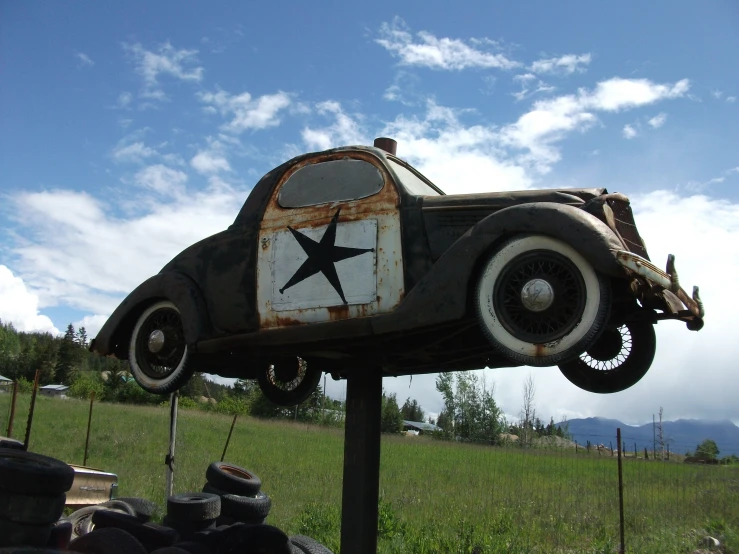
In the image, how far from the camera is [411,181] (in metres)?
5.39

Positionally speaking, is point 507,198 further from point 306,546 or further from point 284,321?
point 306,546

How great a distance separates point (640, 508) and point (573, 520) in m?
1.74

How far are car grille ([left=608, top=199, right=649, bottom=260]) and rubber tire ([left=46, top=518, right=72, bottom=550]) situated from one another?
513 centimetres

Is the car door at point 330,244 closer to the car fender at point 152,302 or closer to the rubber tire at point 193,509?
the car fender at point 152,302

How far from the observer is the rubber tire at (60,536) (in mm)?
5859

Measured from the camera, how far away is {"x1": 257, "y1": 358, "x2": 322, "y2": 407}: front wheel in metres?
7.19

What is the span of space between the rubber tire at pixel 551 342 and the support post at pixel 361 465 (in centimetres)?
185

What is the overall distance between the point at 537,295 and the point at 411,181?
1684mm

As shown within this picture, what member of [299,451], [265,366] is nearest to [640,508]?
[265,366]

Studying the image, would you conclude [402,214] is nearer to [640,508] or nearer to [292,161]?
[292,161]

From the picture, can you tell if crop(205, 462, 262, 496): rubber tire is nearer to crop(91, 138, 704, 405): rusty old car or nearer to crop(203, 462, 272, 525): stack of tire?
crop(203, 462, 272, 525): stack of tire

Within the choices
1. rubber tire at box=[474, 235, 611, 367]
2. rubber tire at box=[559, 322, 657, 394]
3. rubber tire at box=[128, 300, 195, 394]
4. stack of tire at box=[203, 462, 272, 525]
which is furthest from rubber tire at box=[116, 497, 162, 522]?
rubber tire at box=[474, 235, 611, 367]

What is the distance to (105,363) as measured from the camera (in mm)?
139250

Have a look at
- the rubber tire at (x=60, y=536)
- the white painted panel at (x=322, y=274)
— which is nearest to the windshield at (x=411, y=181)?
the white painted panel at (x=322, y=274)
